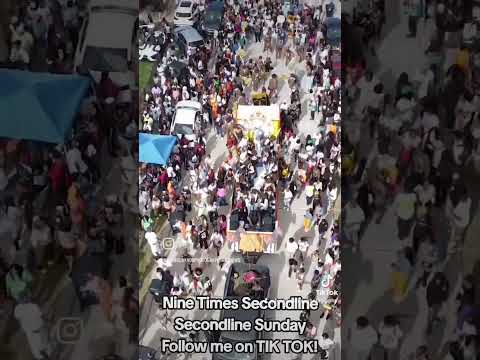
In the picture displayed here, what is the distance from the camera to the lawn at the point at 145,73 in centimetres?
224

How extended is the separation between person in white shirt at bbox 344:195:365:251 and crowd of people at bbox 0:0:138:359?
85 cm

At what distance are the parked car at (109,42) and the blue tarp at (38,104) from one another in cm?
10

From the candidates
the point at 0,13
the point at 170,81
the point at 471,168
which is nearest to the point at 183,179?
the point at 170,81

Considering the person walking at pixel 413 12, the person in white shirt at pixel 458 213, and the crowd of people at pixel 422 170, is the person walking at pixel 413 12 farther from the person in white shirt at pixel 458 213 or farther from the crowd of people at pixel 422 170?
the person in white shirt at pixel 458 213

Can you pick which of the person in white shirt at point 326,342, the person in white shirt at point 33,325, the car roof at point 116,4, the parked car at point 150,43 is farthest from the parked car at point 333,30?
the person in white shirt at point 33,325

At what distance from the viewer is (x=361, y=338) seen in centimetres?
221

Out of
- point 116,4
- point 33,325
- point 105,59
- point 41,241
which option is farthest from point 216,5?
point 33,325

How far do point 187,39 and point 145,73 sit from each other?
322mm

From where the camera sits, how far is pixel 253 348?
2371 millimetres

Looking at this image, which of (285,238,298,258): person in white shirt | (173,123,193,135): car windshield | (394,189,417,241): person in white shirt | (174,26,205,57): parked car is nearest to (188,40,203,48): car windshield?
(174,26,205,57): parked car

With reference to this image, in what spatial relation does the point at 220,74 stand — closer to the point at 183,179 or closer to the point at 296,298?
the point at 183,179

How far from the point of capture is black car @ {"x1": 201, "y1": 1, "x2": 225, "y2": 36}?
2.43 meters

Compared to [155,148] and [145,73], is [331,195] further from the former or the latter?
[145,73]

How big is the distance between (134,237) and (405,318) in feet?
3.66
